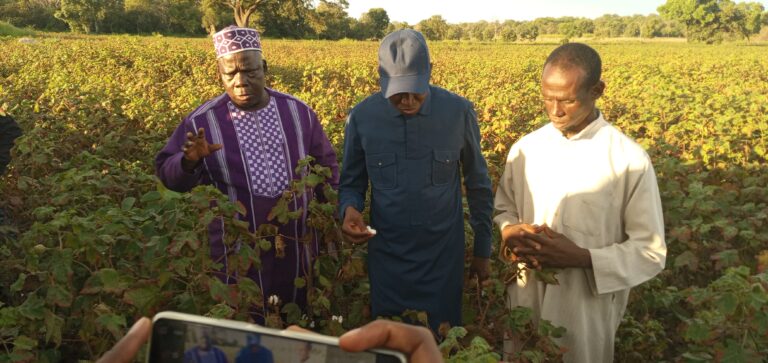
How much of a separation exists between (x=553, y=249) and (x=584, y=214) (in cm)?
18

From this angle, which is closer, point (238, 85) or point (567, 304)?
point (567, 304)

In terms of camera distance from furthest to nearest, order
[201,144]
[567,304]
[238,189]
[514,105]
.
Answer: [514,105]
[238,189]
[201,144]
[567,304]

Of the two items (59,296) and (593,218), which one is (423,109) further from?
(59,296)

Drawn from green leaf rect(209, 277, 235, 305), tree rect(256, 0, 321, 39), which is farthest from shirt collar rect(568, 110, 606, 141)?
tree rect(256, 0, 321, 39)

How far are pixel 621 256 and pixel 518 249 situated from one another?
12.4 inches

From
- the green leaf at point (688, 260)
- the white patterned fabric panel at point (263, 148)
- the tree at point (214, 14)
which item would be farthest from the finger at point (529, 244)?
the tree at point (214, 14)

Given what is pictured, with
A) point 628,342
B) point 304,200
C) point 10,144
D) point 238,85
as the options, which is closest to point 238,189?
point 304,200

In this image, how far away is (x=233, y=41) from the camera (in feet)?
7.75

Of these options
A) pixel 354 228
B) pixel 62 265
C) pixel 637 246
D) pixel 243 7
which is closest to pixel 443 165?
pixel 354 228

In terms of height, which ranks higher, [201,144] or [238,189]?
[201,144]

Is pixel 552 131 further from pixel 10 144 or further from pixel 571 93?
pixel 10 144

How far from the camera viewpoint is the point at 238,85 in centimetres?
236

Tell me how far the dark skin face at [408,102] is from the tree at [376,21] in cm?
6641

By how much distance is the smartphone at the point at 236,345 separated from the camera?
674mm
